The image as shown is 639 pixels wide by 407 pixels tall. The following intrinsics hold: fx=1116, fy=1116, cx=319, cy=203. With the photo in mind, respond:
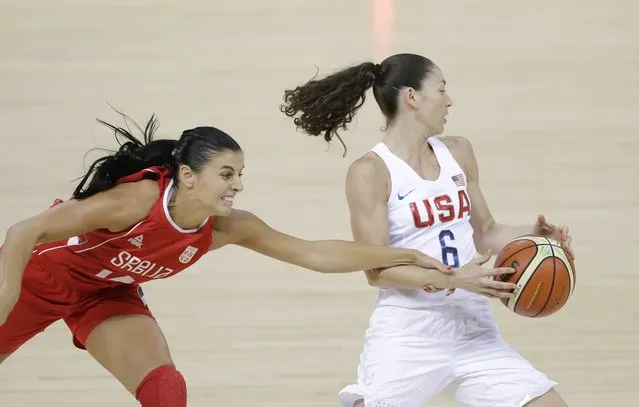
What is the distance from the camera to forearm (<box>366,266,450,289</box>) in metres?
3.60

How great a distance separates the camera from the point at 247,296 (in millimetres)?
6008

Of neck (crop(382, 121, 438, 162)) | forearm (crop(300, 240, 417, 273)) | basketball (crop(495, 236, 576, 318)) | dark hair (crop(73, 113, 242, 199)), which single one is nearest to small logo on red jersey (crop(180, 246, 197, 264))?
dark hair (crop(73, 113, 242, 199))

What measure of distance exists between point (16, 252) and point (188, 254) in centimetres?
62

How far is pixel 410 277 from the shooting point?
3.63m

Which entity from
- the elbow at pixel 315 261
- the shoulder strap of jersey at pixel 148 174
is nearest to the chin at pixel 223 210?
the shoulder strap of jersey at pixel 148 174

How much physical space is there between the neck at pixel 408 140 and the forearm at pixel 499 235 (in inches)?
16.1

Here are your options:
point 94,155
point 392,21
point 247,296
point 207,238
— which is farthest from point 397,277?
point 392,21

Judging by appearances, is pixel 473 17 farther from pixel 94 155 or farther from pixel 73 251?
pixel 73 251

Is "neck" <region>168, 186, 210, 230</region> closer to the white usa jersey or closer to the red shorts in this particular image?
the red shorts

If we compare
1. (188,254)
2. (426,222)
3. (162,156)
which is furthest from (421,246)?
(162,156)

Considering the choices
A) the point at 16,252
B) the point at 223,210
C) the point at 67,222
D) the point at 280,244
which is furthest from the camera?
the point at 280,244

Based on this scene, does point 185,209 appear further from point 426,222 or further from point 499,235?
point 499,235

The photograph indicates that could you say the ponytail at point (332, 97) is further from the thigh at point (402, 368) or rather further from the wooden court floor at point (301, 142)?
the wooden court floor at point (301, 142)

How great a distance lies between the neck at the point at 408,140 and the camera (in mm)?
3887
